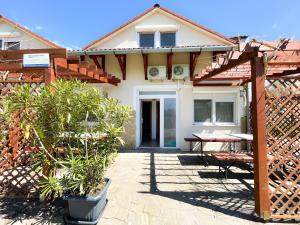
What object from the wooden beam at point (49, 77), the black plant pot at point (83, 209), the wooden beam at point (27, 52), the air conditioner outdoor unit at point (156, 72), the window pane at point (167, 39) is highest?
the window pane at point (167, 39)

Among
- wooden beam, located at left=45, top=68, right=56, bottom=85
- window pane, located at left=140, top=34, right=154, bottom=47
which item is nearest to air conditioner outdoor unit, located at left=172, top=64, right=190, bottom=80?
window pane, located at left=140, top=34, right=154, bottom=47

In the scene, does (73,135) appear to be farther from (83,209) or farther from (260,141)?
(260,141)

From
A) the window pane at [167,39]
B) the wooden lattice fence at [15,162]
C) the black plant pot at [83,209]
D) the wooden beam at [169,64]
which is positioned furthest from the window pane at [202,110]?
the black plant pot at [83,209]

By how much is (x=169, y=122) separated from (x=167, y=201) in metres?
5.56

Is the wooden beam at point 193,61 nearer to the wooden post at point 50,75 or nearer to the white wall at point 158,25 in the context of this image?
the white wall at point 158,25

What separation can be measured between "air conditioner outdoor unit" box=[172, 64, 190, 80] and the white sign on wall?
5944 mm

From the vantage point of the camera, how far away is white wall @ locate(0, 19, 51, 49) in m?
11.4

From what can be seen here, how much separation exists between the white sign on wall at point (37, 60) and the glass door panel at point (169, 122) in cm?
605

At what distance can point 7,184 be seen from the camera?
4551 millimetres

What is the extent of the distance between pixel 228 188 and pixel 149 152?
4.24 m

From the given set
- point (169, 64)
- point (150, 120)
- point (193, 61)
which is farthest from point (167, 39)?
point (150, 120)

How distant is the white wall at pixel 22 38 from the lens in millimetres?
11406

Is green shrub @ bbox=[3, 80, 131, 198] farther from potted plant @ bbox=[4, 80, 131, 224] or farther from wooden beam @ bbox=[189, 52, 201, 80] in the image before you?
wooden beam @ bbox=[189, 52, 201, 80]

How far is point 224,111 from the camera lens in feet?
31.2
